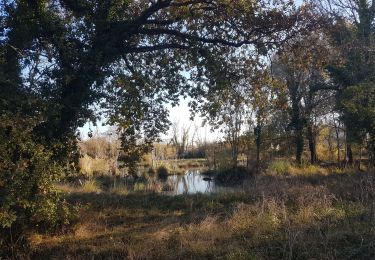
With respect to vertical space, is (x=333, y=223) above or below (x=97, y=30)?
below

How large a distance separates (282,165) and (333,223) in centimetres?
1900

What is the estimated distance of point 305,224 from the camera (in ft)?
30.7

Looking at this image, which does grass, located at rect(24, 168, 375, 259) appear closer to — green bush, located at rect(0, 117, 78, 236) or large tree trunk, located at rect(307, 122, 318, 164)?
green bush, located at rect(0, 117, 78, 236)

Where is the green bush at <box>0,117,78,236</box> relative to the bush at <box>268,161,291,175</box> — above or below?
above

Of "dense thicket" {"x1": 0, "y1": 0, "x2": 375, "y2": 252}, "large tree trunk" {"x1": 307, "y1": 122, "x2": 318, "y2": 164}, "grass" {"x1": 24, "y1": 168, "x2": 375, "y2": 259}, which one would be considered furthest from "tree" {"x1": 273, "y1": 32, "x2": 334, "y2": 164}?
"grass" {"x1": 24, "y1": 168, "x2": 375, "y2": 259}

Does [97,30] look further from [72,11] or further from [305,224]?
[305,224]

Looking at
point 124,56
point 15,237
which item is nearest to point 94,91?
point 124,56

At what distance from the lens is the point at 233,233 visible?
9.80 metres

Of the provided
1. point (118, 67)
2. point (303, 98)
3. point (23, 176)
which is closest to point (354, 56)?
point (303, 98)

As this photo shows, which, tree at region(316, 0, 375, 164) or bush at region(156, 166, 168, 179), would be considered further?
bush at region(156, 166, 168, 179)

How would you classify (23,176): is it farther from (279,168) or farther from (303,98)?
(303,98)

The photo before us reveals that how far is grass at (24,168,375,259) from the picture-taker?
8188mm

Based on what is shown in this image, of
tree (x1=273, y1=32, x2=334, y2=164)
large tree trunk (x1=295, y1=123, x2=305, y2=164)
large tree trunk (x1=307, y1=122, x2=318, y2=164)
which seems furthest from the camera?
large tree trunk (x1=307, y1=122, x2=318, y2=164)

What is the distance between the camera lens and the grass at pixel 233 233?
8188 millimetres
